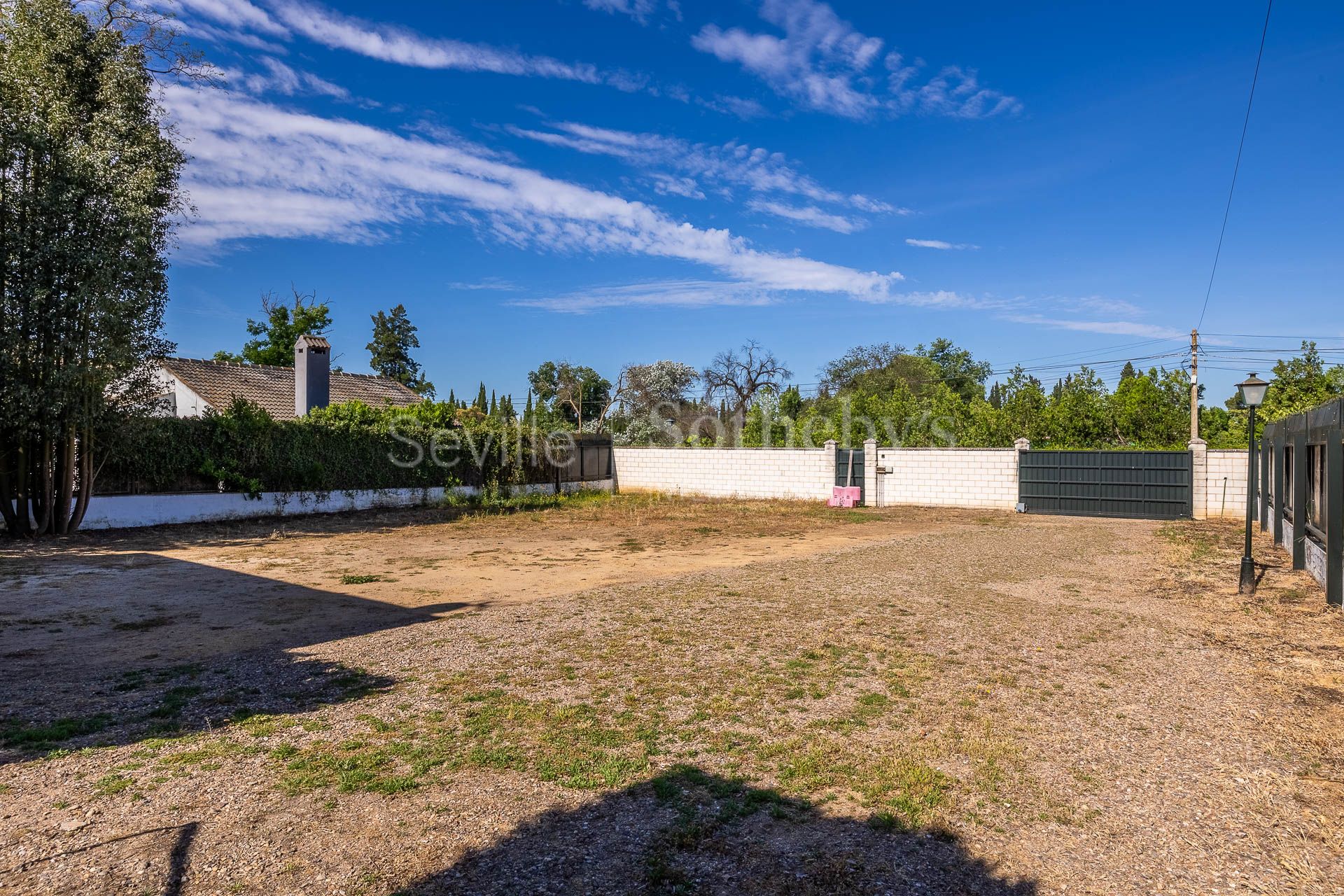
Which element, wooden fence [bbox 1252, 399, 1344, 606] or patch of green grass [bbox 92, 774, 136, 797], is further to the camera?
wooden fence [bbox 1252, 399, 1344, 606]

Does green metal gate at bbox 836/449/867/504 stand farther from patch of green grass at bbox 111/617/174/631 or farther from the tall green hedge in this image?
patch of green grass at bbox 111/617/174/631

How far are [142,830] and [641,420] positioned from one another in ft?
116

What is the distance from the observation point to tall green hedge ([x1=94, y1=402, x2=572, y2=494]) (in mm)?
13805

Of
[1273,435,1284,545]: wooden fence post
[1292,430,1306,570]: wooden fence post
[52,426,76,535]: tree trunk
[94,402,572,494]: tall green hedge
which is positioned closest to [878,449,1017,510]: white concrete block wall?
[1273,435,1284,545]: wooden fence post

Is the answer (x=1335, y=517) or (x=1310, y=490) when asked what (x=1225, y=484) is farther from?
(x=1335, y=517)

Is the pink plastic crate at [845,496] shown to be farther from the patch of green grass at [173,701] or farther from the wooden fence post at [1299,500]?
the patch of green grass at [173,701]

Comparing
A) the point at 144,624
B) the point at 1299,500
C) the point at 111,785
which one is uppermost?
the point at 1299,500

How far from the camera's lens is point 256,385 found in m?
24.0

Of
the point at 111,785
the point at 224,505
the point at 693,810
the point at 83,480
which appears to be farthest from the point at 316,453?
the point at 693,810

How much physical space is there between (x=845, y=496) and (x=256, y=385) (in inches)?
766

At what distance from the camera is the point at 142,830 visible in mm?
2959

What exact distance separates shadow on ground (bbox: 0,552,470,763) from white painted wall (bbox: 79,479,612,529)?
4.62 meters

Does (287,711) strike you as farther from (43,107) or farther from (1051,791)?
(43,107)

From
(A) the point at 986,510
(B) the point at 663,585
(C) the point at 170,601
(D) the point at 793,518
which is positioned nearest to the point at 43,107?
(C) the point at 170,601
